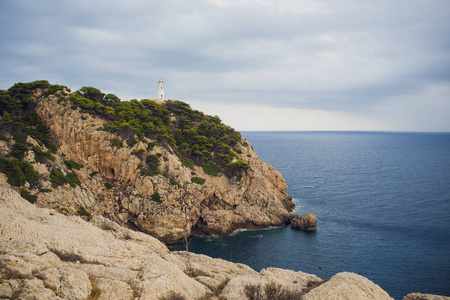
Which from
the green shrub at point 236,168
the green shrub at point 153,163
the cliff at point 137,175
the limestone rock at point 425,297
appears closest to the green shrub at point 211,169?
the cliff at point 137,175

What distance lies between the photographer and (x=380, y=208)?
63.2 meters

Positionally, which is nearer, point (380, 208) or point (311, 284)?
point (311, 284)

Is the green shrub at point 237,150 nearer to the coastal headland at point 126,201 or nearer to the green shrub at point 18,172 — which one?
the coastal headland at point 126,201

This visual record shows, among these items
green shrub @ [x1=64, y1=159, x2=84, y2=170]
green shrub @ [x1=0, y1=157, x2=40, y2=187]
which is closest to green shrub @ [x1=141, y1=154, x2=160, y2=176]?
green shrub @ [x1=64, y1=159, x2=84, y2=170]

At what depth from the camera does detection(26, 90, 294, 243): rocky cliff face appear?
45.3 m

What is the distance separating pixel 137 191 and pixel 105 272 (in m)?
35.0

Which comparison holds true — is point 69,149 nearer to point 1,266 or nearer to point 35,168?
point 35,168

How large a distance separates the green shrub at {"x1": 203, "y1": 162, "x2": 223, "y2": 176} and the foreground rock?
39.0 meters

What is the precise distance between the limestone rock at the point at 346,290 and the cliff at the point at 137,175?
35484 mm

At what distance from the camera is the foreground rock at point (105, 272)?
10477mm

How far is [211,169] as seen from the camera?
60906 millimetres

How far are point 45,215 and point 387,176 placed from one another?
107 metres

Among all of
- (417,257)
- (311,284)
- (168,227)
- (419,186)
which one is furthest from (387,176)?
(311,284)

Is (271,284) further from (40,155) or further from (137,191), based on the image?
(40,155)
